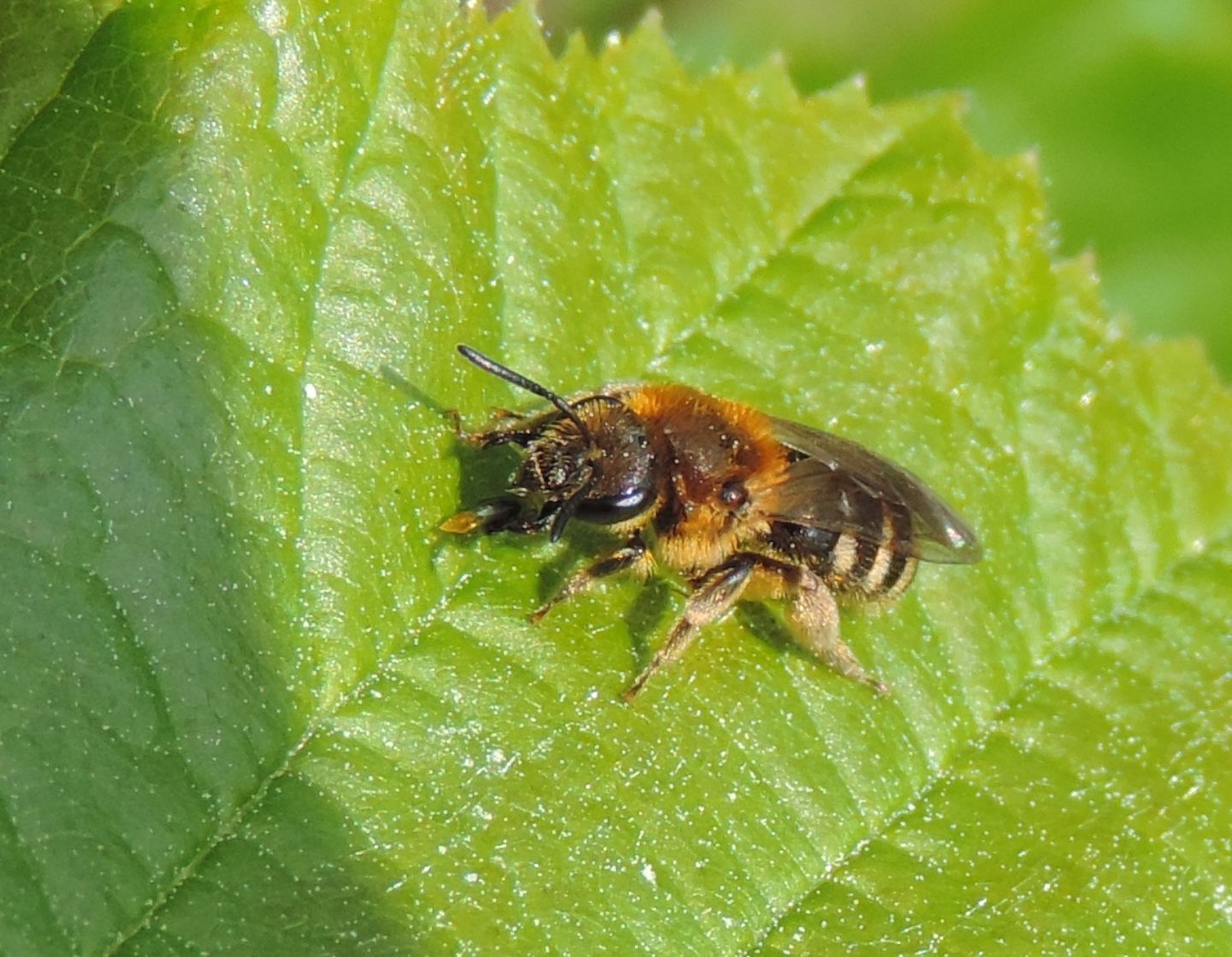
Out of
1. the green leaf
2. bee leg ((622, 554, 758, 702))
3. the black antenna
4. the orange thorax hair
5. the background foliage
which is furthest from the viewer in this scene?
the background foliage

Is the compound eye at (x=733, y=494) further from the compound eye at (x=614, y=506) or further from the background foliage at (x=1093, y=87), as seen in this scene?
the background foliage at (x=1093, y=87)

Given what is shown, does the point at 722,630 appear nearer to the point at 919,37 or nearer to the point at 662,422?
the point at 662,422

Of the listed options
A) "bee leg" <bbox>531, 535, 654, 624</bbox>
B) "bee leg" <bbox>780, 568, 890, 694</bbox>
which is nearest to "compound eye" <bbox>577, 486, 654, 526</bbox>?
"bee leg" <bbox>531, 535, 654, 624</bbox>

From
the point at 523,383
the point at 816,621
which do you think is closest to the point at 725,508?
the point at 816,621

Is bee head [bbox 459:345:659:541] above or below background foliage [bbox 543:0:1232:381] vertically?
below

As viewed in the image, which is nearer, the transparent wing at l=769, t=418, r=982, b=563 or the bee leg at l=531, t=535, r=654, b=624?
the bee leg at l=531, t=535, r=654, b=624

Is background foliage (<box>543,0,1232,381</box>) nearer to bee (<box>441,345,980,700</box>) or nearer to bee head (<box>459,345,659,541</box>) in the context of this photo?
bee (<box>441,345,980,700</box>)

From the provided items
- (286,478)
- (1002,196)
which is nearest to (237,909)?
(286,478)

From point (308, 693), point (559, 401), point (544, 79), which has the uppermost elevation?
point (544, 79)

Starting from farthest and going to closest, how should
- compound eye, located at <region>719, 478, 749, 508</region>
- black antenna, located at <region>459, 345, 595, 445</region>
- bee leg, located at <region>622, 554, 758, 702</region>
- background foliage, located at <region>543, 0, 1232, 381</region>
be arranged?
background foliage, located at <region>543, 0, 1232, 381</region> → compound eye, located at <region>719, 478, 749, 508</region> → bee leg, located at <region>622, 554, 758, 702</region> → black antenna, located at <region>459, 345, 595, 445</region>
